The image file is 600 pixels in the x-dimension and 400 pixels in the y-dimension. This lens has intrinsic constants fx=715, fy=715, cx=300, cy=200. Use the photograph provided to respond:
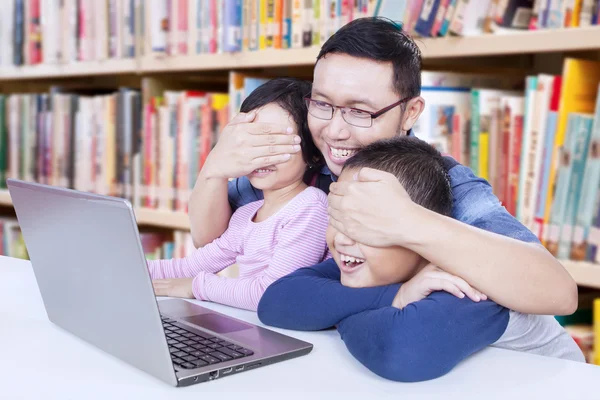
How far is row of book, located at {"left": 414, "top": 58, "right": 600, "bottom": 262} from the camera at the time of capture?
1358 mm

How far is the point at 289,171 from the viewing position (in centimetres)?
113

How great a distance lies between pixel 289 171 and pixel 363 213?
0.32 meters

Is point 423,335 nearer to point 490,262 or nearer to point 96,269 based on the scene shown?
point 490,262

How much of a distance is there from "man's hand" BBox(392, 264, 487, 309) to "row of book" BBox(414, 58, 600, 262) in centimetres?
66

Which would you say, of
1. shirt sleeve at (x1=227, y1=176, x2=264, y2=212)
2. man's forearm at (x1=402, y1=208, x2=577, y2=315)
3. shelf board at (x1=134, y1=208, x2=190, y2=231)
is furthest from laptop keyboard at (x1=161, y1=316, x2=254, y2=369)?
shelf board at (x1=134, y1=208, x2=190, y2=231)

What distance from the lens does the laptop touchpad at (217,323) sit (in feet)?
2.85

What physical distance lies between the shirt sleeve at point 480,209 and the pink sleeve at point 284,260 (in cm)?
23

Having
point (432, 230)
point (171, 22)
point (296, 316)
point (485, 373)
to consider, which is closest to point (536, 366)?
point (485, 373)

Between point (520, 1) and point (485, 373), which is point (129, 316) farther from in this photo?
point (520, 1)

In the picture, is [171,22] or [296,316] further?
[171,22]

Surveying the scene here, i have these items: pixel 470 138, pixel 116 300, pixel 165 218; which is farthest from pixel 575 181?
pixel 165 218

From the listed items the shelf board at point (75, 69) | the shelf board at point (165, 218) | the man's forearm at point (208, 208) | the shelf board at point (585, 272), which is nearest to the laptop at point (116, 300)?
the man's forearm at point (208, 208)

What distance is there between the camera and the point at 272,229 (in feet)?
3.67

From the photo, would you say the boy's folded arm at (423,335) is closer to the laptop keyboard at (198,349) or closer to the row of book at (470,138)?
the laptop keyboard at (198,349)
